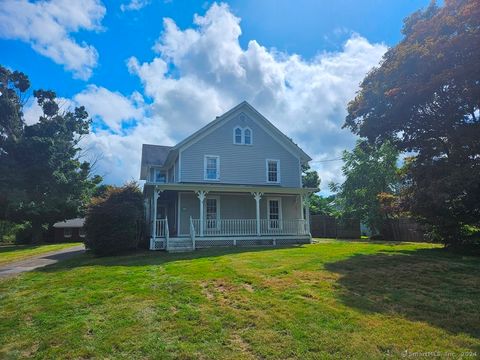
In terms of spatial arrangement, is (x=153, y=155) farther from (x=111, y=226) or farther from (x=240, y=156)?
(x=111, y=226)

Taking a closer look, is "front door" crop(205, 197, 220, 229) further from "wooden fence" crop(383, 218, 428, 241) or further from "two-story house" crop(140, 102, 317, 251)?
"wooden fence" crop(383, 218, 428, 241)

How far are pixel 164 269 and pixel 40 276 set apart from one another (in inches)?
145

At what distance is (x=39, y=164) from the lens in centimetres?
3194

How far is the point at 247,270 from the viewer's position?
9.27 metres

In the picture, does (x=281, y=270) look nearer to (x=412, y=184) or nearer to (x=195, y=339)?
(x=195, y=339)

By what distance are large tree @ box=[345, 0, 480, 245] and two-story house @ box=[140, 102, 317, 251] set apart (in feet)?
23.0

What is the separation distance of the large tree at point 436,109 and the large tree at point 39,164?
95.7 feet

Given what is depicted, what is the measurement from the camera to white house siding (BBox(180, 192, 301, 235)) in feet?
65.2

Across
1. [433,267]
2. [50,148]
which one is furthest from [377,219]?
[50,148]

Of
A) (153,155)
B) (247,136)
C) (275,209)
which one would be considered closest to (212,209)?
(275,209)

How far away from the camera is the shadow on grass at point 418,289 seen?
17.9 ft

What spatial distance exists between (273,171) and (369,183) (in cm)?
1079

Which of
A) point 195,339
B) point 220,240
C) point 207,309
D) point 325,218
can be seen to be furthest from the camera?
point 325,218

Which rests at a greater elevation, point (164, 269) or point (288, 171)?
point (288, 171)
